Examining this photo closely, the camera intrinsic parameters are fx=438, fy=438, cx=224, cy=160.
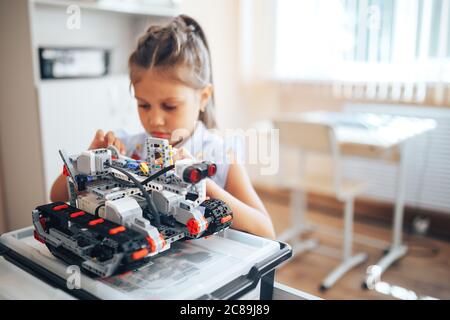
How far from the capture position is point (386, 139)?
1.91 metres

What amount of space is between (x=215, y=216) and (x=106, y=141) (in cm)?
28

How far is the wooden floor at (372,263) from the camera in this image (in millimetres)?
1801

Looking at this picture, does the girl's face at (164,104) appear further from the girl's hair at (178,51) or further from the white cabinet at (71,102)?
the white cabinet at (71,102)

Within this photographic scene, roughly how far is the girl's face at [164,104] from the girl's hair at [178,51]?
0.02 metres

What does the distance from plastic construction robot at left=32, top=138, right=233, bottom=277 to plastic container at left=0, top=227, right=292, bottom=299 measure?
3 centimetres

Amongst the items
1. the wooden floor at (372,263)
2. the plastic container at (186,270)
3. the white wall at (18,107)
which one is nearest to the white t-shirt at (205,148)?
the plastic container at (186,270)

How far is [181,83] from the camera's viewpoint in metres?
0.77

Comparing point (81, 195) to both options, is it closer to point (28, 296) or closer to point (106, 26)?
point (28, 296)

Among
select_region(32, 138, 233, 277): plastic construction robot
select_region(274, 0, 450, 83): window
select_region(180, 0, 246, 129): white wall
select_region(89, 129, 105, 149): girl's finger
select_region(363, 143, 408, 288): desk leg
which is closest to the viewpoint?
select_region(32, 138, 233, 277): plastic construction robot

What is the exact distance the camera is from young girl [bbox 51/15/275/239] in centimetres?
76

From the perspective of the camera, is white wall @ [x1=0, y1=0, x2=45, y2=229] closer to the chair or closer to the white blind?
the chair

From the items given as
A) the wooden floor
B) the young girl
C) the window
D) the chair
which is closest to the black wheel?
the young girl

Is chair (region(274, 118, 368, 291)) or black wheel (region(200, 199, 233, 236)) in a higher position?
black wheel (region(200, 199, 233, 236))

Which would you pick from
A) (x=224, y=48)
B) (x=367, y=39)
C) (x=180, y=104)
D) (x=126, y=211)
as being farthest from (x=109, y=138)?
(x=367, y=39)
